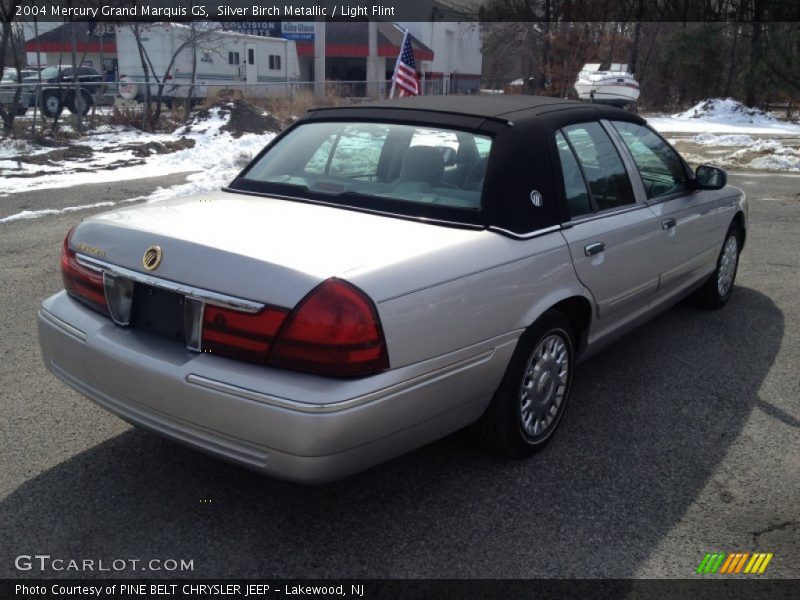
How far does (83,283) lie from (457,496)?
179 cm

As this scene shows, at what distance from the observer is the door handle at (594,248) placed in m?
3.77

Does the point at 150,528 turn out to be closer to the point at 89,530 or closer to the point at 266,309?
the point at 89,530

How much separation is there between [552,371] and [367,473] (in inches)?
37.8

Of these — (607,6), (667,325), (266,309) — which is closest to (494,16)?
(607,6)

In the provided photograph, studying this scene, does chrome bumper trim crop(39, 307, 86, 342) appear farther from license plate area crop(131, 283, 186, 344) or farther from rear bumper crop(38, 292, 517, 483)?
license plate area crop(131, 283, 186, 344)

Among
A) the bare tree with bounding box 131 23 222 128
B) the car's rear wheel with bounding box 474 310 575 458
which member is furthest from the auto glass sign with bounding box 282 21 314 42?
the car's rear wheel with bounding box 474 310 575 458

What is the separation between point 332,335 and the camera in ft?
8.75

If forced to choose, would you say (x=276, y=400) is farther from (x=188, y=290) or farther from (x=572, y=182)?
(x=572, y=182)

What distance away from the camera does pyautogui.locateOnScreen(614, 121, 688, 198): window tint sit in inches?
180

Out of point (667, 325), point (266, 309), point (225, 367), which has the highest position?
point (266, 309)

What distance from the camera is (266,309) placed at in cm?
272

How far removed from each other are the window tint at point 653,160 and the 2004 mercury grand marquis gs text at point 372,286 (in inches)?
1.9

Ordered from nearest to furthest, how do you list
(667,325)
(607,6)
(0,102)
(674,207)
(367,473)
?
(367,473) < (674,207) < (667,325) < (0,102) < (607,6)

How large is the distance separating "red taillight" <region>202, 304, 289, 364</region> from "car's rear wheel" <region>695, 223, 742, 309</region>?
4016mm
